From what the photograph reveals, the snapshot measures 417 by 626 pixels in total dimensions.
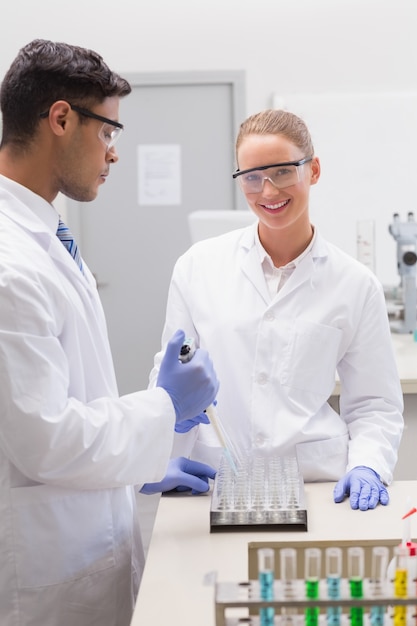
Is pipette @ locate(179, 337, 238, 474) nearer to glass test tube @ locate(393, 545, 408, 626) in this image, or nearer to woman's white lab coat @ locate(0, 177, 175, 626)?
woman's white lab coat @ locate(0, 177, 175, 626)

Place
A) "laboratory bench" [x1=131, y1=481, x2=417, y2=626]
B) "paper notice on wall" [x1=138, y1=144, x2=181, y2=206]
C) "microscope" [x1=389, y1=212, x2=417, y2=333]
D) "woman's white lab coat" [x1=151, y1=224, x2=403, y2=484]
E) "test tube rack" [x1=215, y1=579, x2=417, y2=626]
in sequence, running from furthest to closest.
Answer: "paper notice on wall" [x1=138, y1=144, x2=181, y2=206], "microscope" [x1=389, y1=212, x2=417, y2=333], "woman's white lab coat" [x1=151, y1=224, x2=403, y2=484], "laboratory bench" [x1=131, y1=481, x2=417, y2=626], "test tube rack" [x1=215, y1=579, x2=417, y2=626]

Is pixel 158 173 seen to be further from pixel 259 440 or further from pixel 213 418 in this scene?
pixel 213 418

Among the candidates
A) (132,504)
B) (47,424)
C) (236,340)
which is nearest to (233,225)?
(236,340)

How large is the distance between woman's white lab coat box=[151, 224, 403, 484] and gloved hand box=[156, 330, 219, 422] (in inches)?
11.3

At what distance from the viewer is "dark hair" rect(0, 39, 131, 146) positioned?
1.33m

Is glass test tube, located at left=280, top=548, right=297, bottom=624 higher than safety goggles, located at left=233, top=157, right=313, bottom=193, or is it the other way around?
safety goggles, located at left=233, top=157, right=313, bottom=193

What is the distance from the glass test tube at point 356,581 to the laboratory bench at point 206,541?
0.12 metres

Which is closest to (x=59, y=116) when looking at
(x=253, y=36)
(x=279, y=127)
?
(x=279, y=127)

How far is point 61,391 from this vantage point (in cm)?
122

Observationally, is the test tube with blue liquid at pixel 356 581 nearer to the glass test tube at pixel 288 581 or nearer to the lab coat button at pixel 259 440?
the glass test tube at pixel 288 581

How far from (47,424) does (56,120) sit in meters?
0.50

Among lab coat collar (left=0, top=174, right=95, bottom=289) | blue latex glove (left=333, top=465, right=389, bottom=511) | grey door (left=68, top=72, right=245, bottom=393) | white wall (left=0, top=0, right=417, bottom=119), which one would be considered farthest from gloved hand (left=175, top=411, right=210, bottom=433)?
white wall (left=0, top=0, right=417, bottom=119)

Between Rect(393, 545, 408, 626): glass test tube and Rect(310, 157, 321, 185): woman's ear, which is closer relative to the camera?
Rect(393, 545, 408, 626): glass test tube

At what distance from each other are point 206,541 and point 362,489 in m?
0.34
